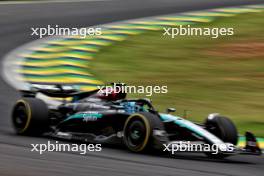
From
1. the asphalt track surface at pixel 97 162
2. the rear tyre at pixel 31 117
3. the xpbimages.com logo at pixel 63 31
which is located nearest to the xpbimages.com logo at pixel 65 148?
the asphalt track surface at pixel 97 162

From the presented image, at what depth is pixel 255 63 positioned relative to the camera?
56.7 feet

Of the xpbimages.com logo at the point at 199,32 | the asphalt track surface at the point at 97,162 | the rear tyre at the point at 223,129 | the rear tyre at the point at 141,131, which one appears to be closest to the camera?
the asphalt track surface at the point at 97,162

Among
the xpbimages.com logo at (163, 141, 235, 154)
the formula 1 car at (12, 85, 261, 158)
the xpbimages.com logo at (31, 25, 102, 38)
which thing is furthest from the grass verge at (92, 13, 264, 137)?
the xpbimages.com logo at (163, 141, 235, 154)

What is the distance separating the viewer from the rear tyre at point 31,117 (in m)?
10.8

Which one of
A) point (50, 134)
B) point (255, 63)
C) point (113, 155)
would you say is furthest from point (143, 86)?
point (113, 155)

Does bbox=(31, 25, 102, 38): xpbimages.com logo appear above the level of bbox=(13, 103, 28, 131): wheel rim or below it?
above

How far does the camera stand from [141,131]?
9469 millimetres

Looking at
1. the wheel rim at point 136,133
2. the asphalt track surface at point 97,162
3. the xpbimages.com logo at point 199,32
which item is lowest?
the asphalt track surface at point 97,162

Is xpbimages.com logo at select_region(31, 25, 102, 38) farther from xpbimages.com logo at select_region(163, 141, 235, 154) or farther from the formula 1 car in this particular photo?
xpbimages.com logo at select_region(163, 141, 235, 154)

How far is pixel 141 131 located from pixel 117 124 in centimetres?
64

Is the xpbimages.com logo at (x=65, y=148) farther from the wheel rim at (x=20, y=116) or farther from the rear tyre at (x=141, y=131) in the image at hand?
the wheel rim at (x=20, y=116)

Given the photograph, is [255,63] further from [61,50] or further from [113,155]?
[113,155]

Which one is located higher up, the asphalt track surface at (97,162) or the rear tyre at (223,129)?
the rear tyre at (223,129)

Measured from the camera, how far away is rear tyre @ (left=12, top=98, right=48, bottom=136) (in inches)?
425
